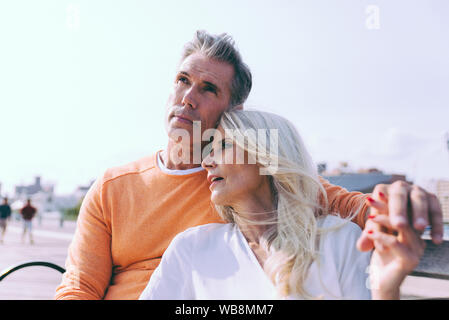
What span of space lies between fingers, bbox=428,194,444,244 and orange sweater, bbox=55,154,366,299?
17.0 inches

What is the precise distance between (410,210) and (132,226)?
93 cm

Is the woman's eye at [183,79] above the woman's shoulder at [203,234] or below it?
above

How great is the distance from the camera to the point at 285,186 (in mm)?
1354

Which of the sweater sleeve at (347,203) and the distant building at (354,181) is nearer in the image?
the sweater sleeve at (347,203)

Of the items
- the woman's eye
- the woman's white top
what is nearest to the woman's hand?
the woman's white top

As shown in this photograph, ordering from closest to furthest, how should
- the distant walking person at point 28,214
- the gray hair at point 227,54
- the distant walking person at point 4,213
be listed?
the gray hair at point 227,54 < the distant walking person at point 4,213 < the distant walking person at point 28,214

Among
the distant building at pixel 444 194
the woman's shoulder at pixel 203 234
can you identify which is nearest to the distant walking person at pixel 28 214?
the woman's shoulder at pixel 203 234

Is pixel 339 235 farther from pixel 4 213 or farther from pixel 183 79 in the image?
pixel 4 213

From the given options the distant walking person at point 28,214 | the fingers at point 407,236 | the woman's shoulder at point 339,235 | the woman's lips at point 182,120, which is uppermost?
the woman's lips at point 182,120

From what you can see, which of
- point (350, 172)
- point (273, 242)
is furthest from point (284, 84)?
point (273, 242)

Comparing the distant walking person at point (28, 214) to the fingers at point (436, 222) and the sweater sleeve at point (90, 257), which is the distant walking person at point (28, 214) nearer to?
the sweater sleeve at point (90, 257)

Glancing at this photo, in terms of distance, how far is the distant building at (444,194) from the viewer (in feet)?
3.67
